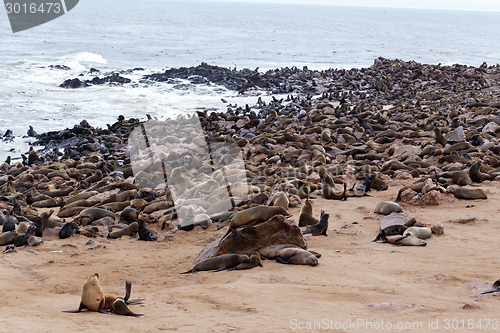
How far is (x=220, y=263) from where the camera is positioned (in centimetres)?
561

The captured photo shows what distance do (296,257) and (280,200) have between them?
217cm

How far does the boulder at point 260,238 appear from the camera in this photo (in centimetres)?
585

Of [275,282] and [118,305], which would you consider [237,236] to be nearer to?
[275,282]

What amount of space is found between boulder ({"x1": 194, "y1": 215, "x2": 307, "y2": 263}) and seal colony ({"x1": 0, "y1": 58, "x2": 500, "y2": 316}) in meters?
0.06

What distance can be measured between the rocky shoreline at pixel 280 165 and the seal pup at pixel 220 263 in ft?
0.66

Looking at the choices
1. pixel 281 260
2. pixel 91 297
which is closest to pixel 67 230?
pixel 91 297

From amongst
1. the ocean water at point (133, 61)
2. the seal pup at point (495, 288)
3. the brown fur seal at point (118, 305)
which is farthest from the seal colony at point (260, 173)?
the ocean water at point (133, 61)

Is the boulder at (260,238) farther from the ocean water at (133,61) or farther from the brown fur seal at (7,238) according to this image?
the ocean water at (133,61)

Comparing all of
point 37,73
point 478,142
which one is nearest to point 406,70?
point 478,142

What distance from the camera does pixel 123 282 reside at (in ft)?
17.6

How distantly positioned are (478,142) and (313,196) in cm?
457

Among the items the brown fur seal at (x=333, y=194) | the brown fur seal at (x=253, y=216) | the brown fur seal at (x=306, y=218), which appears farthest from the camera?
the brown fur seal at (x=333, y=194)

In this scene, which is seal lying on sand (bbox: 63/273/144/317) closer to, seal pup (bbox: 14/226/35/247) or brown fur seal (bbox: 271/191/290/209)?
seal pup (bbox: 14/226/35/247)

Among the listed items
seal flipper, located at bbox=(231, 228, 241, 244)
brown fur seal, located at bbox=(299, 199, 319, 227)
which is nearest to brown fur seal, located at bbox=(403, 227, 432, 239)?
brown fur seal, located at bbox=(299, 199, 319, 227)
